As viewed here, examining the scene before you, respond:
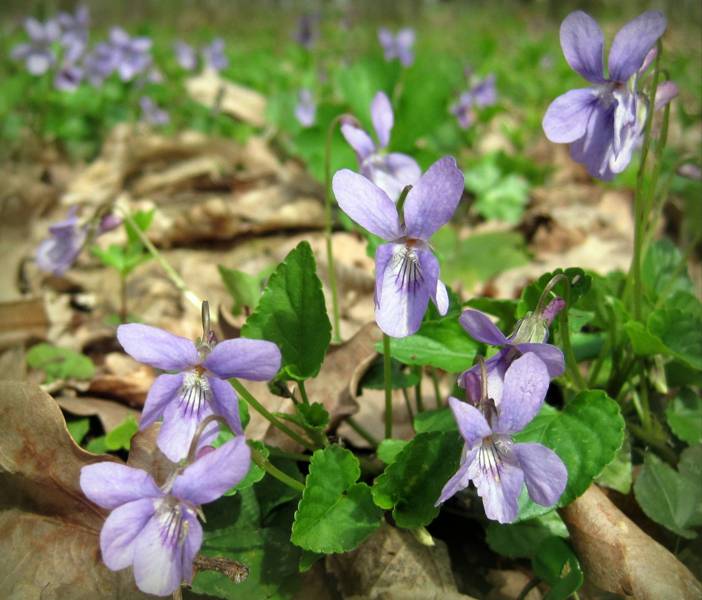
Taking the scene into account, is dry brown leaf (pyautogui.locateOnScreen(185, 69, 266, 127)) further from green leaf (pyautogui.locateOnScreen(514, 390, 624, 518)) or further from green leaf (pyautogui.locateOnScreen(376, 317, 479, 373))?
green leaf (pyautogui.locateOnScreen(514, 390, 624, 518))

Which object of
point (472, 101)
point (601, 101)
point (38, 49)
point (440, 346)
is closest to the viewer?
point (601, 101)

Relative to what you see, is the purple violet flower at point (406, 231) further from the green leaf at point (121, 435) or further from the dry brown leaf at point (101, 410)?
the dry brown leaf at point (101, 410)

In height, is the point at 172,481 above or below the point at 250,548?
above

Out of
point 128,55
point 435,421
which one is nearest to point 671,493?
point 435,421

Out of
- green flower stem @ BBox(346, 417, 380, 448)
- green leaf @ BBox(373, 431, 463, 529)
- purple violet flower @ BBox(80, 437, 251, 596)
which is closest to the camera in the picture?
Answer: purple violet flower @ BBox(80, 437, 251, 596)

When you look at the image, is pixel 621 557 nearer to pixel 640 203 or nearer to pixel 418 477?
pixel 418 477

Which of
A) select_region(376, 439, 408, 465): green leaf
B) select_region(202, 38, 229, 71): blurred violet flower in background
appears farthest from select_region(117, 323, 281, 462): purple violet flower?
select_region(202, 38, 229, 71): blurred violet flower in background
